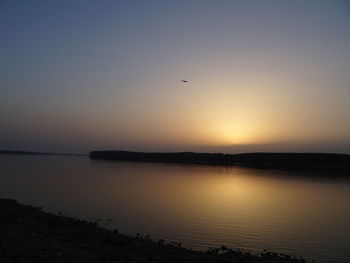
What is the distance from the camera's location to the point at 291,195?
43750mm

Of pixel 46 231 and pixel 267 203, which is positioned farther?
pixel 267 203

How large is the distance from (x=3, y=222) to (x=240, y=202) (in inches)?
859

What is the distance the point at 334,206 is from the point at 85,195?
21966 millimetres

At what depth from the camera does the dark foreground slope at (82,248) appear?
43.8 ft

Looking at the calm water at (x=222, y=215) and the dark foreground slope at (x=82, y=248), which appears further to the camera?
the calm water at (x=222, y=215)

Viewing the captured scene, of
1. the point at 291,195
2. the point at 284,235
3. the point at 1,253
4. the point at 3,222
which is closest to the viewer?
the point at 1,253

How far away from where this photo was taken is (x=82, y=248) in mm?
15492

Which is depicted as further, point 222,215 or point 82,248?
point 222,215

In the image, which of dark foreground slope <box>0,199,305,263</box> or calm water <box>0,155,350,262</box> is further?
calm water <box>0,155,350,262</box>

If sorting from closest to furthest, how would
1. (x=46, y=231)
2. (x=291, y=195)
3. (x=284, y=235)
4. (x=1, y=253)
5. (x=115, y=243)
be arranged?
(x=1, y=253) < (x=115, y=243) < (x=46, y=231) < (x=284, y=235) < (x=291, y=195)

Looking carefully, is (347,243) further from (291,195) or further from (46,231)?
(291,195)

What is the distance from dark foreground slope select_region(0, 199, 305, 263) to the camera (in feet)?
43.8

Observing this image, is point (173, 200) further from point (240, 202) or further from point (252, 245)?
point (252, 245)

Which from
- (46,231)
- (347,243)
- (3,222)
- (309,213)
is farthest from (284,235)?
(3,222)
